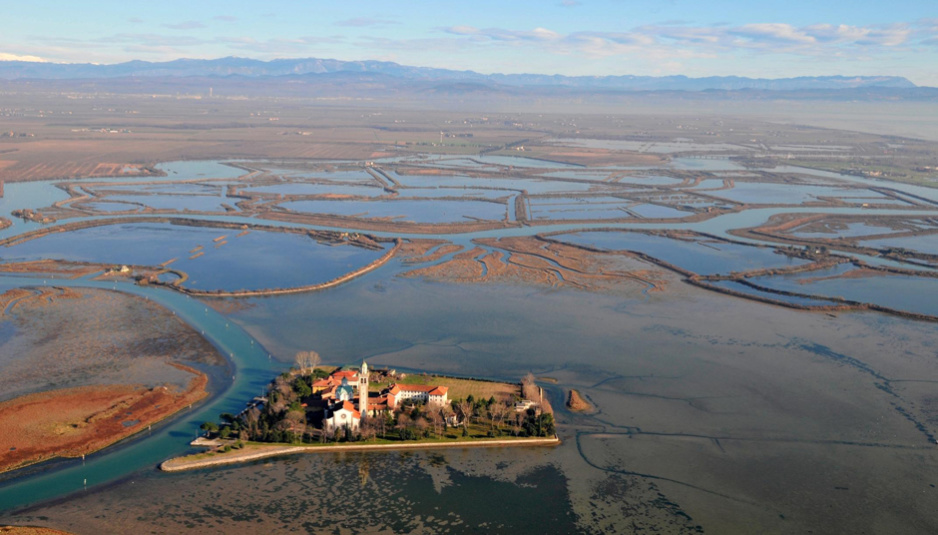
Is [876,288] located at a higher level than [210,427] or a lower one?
higher

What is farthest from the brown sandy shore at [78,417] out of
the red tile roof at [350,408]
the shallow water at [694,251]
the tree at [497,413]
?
the shallow water at [694,251]

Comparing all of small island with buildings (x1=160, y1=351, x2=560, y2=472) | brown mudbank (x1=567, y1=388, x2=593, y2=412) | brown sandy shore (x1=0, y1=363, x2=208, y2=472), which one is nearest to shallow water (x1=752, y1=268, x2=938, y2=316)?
brown mudbank (x1=567, y1=388, x2=593, y2=412)

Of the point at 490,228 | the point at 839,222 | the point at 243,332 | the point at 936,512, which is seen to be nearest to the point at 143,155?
the point at 490,228

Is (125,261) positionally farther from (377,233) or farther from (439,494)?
(439,494)

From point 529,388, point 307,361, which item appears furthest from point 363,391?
point 529,388

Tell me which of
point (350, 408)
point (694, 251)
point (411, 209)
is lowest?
point (350, 408)

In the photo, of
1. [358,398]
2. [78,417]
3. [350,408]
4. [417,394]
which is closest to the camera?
[78,417]

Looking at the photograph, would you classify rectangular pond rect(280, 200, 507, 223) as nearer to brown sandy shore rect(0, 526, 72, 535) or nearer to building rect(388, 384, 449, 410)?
building rect(388, 384, 449, 410)

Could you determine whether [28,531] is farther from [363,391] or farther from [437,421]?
[437,421]

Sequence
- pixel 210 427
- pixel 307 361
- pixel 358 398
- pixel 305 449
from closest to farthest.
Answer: pixel 305 449 < pixel 210 427 < pixel 358 398 < pixel 307 361
